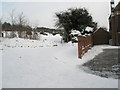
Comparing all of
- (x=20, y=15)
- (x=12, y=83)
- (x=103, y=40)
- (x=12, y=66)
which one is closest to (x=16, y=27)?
(x=20, y=15)

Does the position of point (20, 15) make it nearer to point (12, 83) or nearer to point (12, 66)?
point (12, 66)

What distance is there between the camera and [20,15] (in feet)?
109

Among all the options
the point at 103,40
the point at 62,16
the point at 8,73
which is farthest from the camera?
the point at 62,16

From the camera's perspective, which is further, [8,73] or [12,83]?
[8,73]

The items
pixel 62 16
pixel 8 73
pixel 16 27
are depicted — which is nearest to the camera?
pixel 8 73

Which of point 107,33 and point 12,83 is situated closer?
point 12,83

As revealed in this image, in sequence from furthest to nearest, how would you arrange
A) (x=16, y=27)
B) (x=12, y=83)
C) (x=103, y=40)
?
(x=103, y=40) → (x=16, y=27) → (x=12, y=83)

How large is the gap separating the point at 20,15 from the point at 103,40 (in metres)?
14.4

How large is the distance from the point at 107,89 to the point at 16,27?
82.8 ft

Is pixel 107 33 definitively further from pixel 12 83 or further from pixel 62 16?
pixel 12 83

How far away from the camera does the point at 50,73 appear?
307 inches

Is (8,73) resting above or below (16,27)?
below

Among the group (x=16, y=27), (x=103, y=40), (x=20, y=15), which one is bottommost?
(x=103, y=40)

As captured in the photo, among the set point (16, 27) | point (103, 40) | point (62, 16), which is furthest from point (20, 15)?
point (103, 40)
